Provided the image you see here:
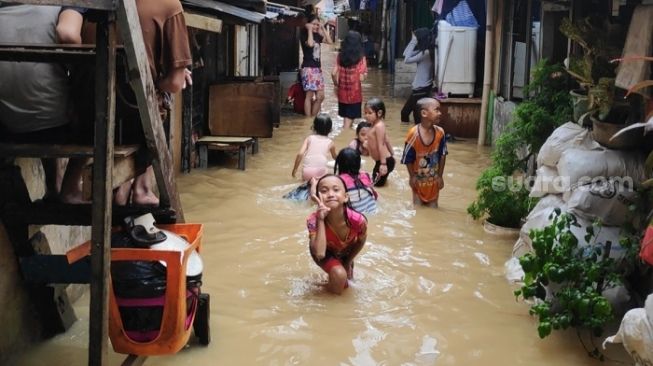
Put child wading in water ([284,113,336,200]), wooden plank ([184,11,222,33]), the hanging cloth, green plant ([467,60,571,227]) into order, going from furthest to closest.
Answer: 1. the hanging cloth
2. child wading in water ([284,113,336,200])
3. green plant ([467,60,571,227])
4. wooden plank ([184,11,222,33])

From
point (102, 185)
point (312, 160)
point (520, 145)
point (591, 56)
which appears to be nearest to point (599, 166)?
point (591, 56)

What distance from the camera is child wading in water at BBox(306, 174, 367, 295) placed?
5.43 meters

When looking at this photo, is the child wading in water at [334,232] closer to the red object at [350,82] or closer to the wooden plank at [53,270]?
the wooden plank at [53,270]

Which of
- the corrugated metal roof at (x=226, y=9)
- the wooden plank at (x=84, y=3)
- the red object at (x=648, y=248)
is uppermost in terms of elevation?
the corrugated metal roof at (x=226, y=9)

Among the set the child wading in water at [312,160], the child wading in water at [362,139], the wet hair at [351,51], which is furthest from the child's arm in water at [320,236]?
the wet hair at [351,51]

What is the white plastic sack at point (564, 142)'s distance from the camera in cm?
575

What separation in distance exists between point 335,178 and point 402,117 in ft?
30.1

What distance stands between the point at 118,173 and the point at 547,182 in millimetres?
3313

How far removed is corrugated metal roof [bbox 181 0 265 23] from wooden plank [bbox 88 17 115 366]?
12.4 ft

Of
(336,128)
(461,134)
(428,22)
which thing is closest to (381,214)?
(461,134)

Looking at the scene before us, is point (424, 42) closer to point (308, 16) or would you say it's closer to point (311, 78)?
point (311, 78)

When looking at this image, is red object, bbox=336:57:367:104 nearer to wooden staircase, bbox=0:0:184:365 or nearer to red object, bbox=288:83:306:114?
red object, bbox=288:83:306:114

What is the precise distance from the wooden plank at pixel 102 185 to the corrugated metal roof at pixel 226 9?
3.78m

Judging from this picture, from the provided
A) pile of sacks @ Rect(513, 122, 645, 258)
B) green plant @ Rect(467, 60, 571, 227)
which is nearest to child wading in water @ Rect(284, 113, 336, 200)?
green plant @ Rect(467, 60, 571, 227)
